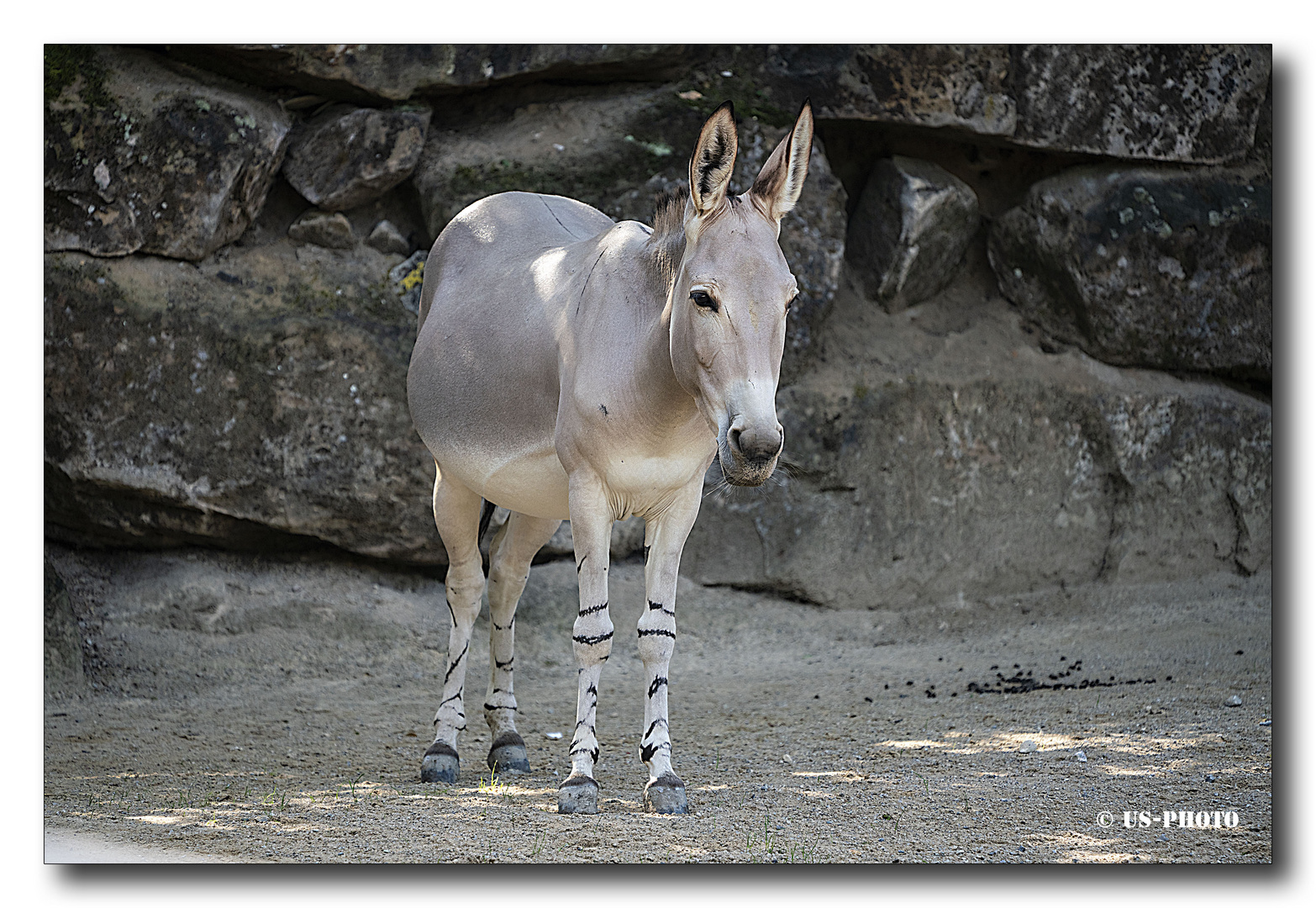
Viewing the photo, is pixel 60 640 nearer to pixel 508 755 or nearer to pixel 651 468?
pixel 508 755

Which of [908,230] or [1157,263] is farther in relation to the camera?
[908,230]

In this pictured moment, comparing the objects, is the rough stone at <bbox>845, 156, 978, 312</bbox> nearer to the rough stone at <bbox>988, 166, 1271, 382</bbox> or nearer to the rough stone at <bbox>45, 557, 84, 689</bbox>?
the rough stone at <bbox>988, 166, 1271, 382</bbox>

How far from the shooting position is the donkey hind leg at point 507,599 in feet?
14.3

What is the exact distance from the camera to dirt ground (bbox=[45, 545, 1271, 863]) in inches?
133

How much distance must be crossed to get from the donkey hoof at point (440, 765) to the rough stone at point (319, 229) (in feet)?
9.61

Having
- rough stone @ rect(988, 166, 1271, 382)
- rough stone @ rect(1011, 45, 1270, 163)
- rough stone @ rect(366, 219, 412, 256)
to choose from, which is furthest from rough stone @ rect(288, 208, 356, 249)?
rough stone @ rect(988, 166, 1271, 382)

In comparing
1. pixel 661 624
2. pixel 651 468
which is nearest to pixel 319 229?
pixel 651 468

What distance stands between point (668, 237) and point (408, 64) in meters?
2.94

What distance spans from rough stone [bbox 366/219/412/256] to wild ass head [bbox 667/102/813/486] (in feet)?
10.5

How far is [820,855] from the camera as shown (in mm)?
3195

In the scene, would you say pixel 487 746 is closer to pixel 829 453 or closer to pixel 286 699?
pixel 286 699

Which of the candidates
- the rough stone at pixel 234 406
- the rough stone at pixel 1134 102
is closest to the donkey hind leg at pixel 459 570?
the rough stone at pixel 234 406

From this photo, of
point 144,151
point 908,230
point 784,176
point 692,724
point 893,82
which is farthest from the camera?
point 908,230

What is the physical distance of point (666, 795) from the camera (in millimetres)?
3500
